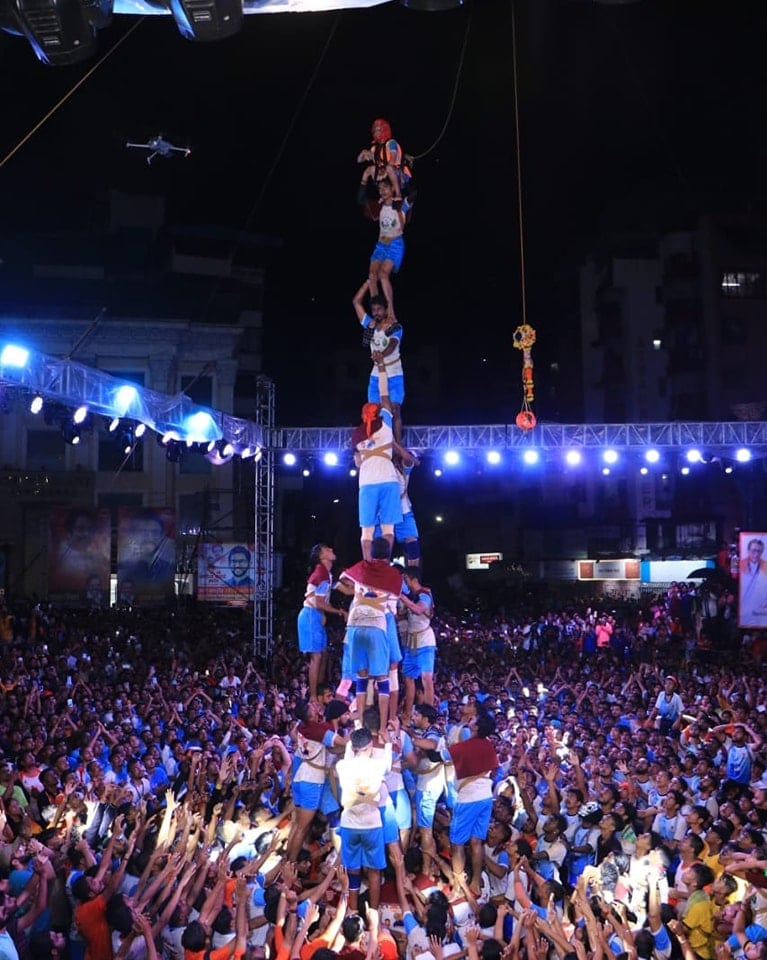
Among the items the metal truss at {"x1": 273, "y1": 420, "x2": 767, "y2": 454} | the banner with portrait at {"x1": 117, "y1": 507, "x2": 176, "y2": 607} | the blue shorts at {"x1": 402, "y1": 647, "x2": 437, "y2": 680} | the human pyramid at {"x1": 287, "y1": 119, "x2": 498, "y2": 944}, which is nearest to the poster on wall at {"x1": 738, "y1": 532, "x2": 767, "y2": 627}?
the metal truss at {"x1": 273, "y1": 420, "x2": 767, "y2": 454}

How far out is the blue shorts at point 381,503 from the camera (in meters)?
11.5

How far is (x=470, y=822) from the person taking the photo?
346 inches

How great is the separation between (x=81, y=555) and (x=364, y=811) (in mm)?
18676

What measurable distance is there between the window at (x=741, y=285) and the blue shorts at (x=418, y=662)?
3023 cm

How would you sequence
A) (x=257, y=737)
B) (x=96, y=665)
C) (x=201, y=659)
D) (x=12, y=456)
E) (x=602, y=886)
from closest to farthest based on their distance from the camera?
1. (x=602, y=886)
2. (x=257, y=737)
3. (x=96, y=665)
4. (x=201, y=659)
5. (x=12, y=456)

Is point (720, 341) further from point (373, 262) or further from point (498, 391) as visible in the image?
point (373, 262)

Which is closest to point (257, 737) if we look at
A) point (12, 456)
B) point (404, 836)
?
point (404, 836)

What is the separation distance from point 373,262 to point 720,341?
29723 mm

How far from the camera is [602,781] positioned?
9742mm

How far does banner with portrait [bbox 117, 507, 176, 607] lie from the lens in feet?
84.6

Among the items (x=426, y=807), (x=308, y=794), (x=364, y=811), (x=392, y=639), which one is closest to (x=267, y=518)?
(x=392, y=639)

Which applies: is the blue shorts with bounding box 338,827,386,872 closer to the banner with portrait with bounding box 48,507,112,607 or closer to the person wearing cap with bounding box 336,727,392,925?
the person wearing cap with bounding box 336,727,392,925

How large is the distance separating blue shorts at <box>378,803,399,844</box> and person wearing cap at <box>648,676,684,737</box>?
6693 millimetres

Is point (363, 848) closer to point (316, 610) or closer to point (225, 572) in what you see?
point (316, 610)
